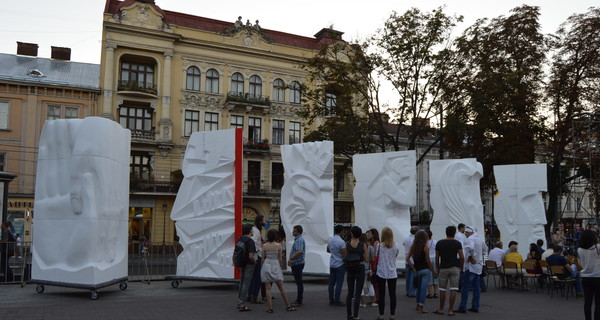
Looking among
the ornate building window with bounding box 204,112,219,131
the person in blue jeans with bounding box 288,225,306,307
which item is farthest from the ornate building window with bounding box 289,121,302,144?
the person in blue jeans with bounding box 288,225,306,307

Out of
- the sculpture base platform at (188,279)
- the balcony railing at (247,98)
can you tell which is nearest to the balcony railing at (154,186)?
the balcony railing at (247,98)

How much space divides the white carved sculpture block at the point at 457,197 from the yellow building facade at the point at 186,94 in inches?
775

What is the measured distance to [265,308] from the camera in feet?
36.8

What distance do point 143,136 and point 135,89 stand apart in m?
3.08

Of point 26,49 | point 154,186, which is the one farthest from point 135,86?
point 26,49

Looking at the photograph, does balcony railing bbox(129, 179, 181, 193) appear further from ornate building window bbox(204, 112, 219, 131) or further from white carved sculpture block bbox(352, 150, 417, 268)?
white carved sculpture block bbox(352, 150, 417, 268)

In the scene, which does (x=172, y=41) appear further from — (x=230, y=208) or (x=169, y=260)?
(x=230, y=208)

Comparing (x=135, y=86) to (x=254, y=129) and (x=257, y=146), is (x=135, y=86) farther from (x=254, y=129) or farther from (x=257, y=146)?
(x=257, y=146)

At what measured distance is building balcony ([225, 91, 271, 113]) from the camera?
39781 millimetres

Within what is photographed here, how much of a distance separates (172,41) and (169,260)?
23.7 meters

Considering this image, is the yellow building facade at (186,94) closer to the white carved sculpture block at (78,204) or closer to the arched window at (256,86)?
the arched window at (256,86)

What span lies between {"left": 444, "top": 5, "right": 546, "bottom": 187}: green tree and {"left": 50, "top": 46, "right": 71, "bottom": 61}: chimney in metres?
28.2

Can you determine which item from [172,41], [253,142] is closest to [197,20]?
[172,41]

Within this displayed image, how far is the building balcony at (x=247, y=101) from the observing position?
39.8 m
